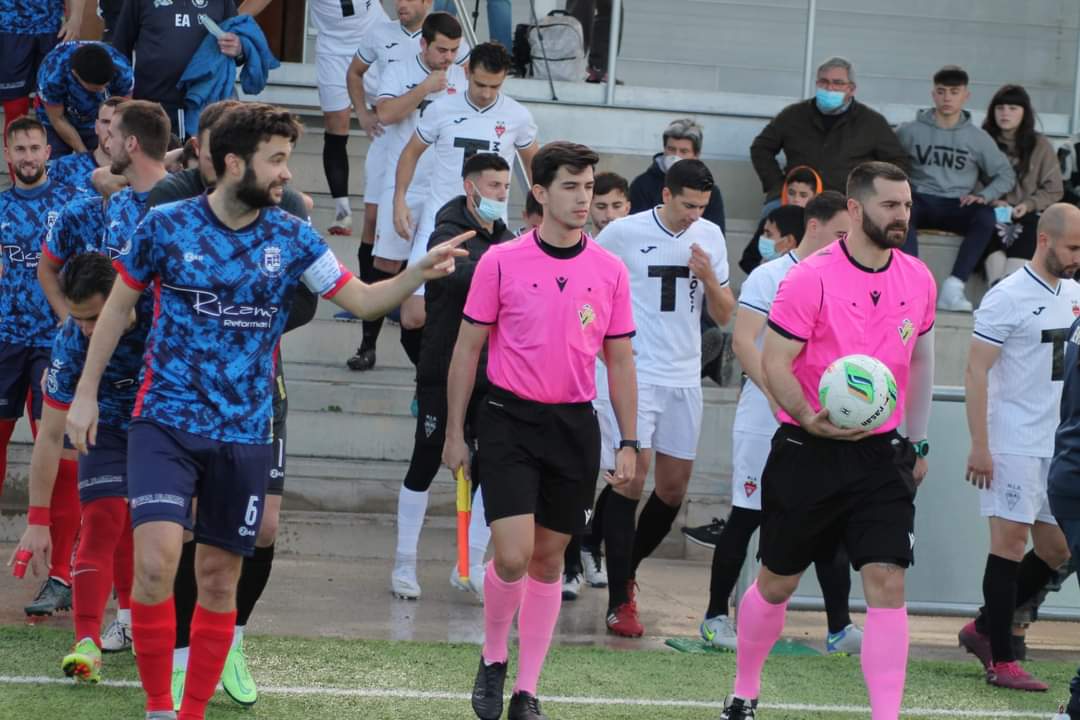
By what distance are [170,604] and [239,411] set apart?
0.66 meters

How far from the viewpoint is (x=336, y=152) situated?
1180 centimetres

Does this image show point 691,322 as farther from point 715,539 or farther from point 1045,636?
point 1045,636

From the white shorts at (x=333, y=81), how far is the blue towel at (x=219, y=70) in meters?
1.17

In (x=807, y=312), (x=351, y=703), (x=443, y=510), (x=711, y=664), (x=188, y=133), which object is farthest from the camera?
(x=188, y=133)

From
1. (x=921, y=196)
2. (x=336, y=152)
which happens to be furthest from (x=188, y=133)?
(x=921, y=196)

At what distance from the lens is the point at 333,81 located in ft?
39.2

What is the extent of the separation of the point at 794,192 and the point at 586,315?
15.7 feet

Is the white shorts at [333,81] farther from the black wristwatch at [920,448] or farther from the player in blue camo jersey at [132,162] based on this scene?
the black wristwatch at [920,448]

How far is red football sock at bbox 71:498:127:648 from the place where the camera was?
613 centimetres

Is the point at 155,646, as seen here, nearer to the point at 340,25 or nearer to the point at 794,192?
the point at 794,192

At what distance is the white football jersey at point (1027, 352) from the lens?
7133mm

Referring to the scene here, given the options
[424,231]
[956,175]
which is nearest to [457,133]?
[424,231]

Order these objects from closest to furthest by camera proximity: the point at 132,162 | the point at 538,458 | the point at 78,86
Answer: the point at 538,458
the point at 132,162
the point at 78,86

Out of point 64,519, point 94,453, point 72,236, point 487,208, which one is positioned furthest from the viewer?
point 487,208
